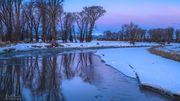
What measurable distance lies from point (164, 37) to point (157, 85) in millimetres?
123494

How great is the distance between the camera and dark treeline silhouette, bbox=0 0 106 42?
5791 centimetres

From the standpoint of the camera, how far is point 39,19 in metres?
70.9

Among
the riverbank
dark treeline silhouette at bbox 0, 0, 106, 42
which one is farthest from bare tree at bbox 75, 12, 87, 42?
the riverbank

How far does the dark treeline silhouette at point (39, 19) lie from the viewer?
5791cm

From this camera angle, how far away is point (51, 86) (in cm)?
1464

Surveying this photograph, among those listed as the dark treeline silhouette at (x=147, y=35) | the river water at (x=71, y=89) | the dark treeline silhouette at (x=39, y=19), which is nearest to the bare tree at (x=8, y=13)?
the dark treeline silhouette at (x=39, y=19)

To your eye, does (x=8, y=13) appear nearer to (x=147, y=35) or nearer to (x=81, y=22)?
A: (x=81, y=22)

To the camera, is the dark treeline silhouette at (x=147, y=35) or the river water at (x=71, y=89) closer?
the river water at (x=71, y=89)

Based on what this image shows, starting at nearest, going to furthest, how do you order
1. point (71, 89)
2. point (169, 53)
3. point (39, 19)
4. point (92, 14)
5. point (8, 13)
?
point (71, 89) < point (169, 53) < point (8, 13) < point (39, 19) < point (92, 14)

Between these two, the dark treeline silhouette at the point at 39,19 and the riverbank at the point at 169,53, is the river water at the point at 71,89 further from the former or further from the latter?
the dark treeline silhouette at the point at 39,19

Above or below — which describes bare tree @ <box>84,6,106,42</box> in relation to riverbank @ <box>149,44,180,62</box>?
above

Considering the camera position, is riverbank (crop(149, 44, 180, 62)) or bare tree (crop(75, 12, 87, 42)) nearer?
riverbank (crop(149, 44, 180, 62))

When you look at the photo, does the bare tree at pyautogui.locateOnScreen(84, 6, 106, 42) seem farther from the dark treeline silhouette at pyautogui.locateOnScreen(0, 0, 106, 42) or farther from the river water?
the river water

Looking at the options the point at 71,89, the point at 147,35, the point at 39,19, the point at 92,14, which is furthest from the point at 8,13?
the point at 147,35
